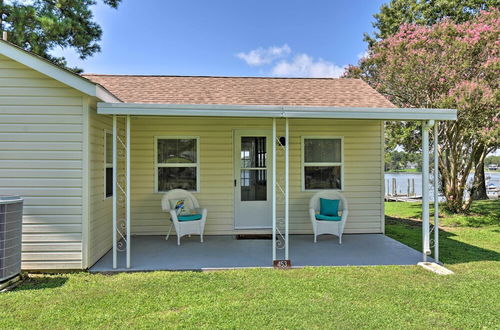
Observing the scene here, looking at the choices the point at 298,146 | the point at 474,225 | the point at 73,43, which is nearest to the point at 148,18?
the point at 73,43

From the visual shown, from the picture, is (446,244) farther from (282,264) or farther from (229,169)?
(229,169)

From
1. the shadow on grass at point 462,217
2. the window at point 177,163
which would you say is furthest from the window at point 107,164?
the shadow on grass at point 462,217

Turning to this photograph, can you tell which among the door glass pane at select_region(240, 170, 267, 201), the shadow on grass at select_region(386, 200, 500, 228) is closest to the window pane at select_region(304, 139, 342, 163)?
the door glass pane at select_region(240, 170, 267, 201)

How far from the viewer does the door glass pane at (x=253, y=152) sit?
6.68 meters

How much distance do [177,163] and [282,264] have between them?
318 cm

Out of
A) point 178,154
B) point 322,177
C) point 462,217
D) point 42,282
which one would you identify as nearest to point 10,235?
point 42,282

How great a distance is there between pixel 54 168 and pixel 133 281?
1.86 m

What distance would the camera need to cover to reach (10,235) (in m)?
3.74

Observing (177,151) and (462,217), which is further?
(462,217)

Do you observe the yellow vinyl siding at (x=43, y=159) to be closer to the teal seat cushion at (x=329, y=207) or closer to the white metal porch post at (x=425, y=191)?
the teal seat cushion at (x=329, y=207)

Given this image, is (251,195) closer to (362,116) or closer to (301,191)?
(301,191)

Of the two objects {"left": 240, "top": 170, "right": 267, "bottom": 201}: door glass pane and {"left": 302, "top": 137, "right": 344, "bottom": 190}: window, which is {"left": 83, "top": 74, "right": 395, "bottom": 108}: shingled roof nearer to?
{"left": 302, "top": 137, "right": 344, "bottom": 190}: window

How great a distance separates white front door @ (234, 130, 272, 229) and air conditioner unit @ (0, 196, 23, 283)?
3758mm

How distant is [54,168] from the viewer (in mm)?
4250
